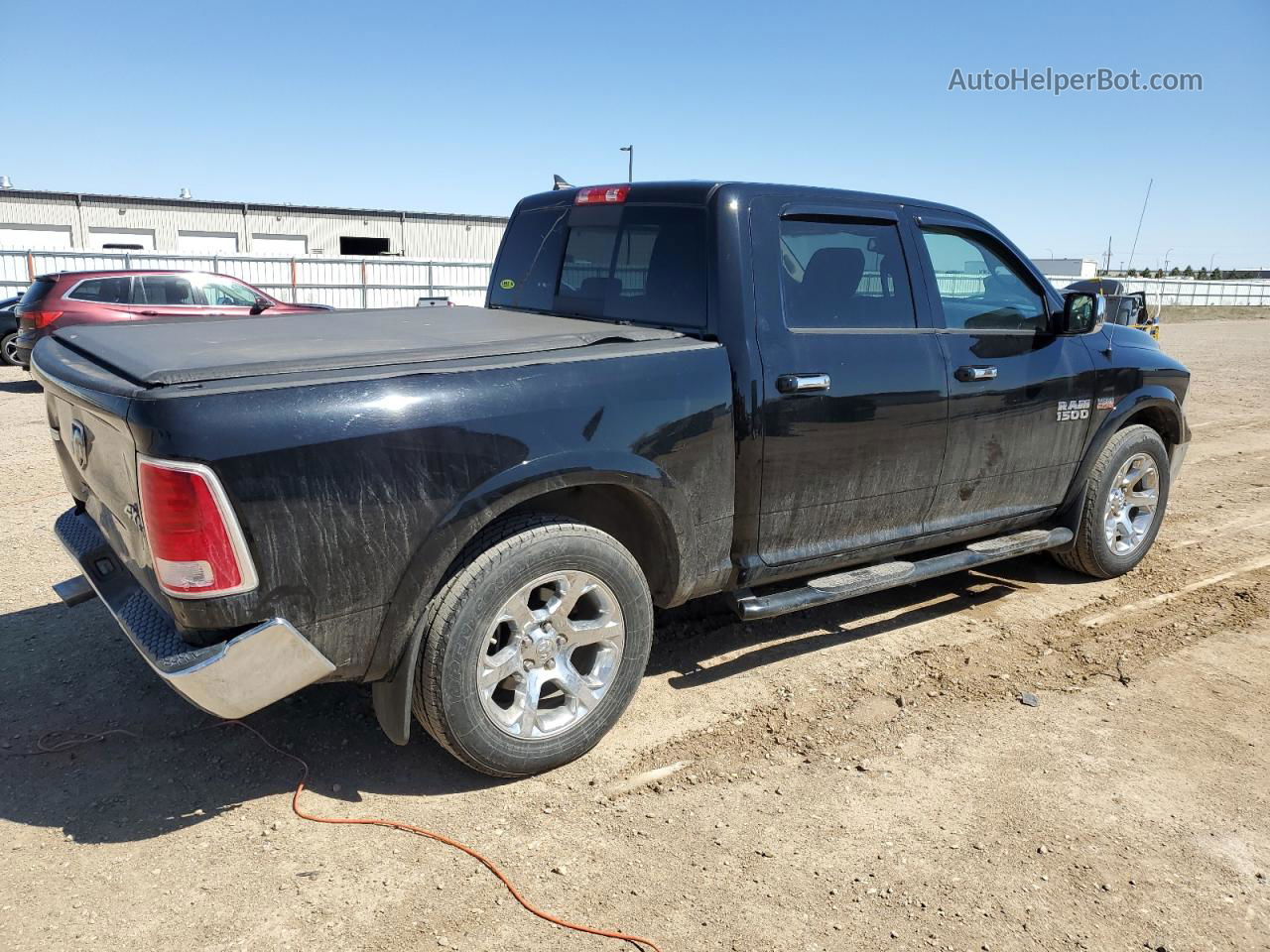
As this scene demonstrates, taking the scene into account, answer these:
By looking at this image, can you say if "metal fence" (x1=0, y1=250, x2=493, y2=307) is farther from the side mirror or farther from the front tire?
the front tire

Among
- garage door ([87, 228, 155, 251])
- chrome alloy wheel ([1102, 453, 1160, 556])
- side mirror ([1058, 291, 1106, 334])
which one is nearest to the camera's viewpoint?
side mirror ([1058, 291, 1106, 334])

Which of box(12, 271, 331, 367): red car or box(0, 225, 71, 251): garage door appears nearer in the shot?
box(12, 271, 331, 367): red car

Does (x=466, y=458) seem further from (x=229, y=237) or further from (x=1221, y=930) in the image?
(x=229, y=237)

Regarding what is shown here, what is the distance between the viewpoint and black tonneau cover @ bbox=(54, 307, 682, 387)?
2746 mm

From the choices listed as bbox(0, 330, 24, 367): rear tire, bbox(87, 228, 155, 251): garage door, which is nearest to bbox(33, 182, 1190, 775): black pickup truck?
bbox(0, 330, 24, 367): rear tire

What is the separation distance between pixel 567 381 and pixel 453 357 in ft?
1.23

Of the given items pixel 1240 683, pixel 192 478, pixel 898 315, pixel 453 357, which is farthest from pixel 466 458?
pixel 1240 683

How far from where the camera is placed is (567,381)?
3088mm

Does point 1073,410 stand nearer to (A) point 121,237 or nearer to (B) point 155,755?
(B) point 155,755

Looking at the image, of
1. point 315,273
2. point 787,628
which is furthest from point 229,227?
point 787,628

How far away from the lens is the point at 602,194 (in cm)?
431

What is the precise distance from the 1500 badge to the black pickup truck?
0.06ft

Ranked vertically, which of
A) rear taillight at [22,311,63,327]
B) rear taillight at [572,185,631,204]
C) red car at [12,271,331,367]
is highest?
rear taillight at [572,185,631,204]

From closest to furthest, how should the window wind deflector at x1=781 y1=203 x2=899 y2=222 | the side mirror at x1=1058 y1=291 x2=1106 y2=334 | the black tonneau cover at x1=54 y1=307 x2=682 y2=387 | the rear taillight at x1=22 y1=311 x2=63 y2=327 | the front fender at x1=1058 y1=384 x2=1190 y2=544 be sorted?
the black tonneau cover at x1=54 y1=307 x2=682 y2=387
the window wind deflector at x1=781 y1=203 x2=899 y2=222
the side mirror at x1=1058 y1=291 x2=1106 y2=334
the front fender at x1=1058 y1=384 x2=1190 y2=544
the rear taillight at x1=22 y1=311 x2=63 y2=327
